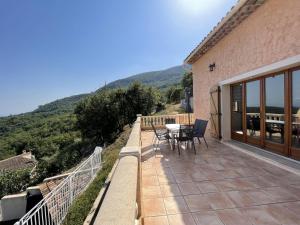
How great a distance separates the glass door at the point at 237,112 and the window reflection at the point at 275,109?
1.23m

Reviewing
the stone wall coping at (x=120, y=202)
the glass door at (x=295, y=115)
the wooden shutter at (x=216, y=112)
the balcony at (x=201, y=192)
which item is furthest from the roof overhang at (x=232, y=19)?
the stone wall coping at (x=120, y=202)

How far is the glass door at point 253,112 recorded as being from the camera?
521cm

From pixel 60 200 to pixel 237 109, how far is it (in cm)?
569

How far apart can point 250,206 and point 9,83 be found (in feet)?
132

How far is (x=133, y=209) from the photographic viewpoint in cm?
118

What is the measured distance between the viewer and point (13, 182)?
1392cm

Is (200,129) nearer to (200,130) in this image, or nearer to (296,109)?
(200,130)

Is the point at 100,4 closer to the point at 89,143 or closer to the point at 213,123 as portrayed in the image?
the point at 213,123

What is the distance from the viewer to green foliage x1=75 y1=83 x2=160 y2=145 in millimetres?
19219

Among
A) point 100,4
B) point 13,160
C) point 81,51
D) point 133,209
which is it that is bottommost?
point 13,160

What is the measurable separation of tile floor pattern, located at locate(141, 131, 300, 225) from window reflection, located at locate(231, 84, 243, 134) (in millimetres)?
1704


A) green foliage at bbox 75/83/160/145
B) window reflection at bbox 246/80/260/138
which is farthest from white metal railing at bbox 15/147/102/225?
green foliage at bbox 75/83/160/145

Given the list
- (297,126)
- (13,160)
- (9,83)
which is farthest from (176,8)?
(9,83)

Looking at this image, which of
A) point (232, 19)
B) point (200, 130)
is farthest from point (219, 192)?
point (232, 19)
